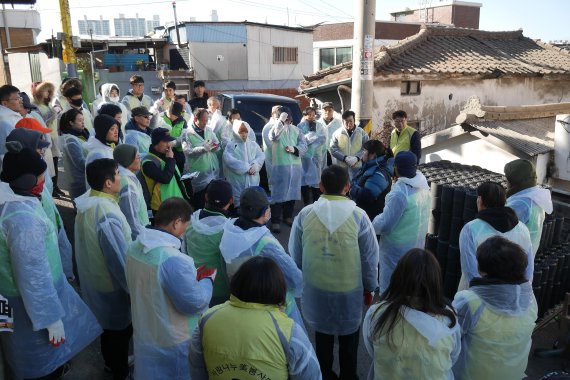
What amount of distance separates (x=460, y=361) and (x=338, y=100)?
9.10 m

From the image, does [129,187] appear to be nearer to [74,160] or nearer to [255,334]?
[74,160]

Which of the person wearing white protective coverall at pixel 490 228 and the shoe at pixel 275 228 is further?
the shoe at pixel 275 228

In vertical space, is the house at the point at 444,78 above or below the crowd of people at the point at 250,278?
above

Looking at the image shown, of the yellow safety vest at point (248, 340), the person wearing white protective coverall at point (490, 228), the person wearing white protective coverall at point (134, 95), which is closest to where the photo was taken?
the yellow safety vest at point (248, 340)

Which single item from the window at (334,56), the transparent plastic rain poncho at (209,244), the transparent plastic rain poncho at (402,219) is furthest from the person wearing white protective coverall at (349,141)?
the window at (334,56)

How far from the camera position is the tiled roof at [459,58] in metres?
11.2

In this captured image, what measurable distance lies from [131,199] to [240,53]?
1050 inches

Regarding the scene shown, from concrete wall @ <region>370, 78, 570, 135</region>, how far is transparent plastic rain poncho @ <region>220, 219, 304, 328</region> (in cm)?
808

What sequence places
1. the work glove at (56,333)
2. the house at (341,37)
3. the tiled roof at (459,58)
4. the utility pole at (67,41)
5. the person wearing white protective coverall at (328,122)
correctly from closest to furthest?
1. the work glove at (56,333)
2. the person wearing white protective coverall at (328,122)
3. the tiled roof at (459,58)
4. the utility pole at (67,41)
5. the house at (341,37)

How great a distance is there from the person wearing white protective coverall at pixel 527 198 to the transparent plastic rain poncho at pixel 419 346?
5.95 ft

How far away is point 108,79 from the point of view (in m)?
25.5

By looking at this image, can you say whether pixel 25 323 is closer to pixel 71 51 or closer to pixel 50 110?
pixel 50 110

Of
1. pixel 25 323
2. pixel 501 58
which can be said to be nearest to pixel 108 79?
pixel 501 58

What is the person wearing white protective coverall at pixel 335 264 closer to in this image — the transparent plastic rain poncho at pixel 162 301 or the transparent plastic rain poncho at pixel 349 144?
the transparent plastic rain poncho at pixel 162 301
